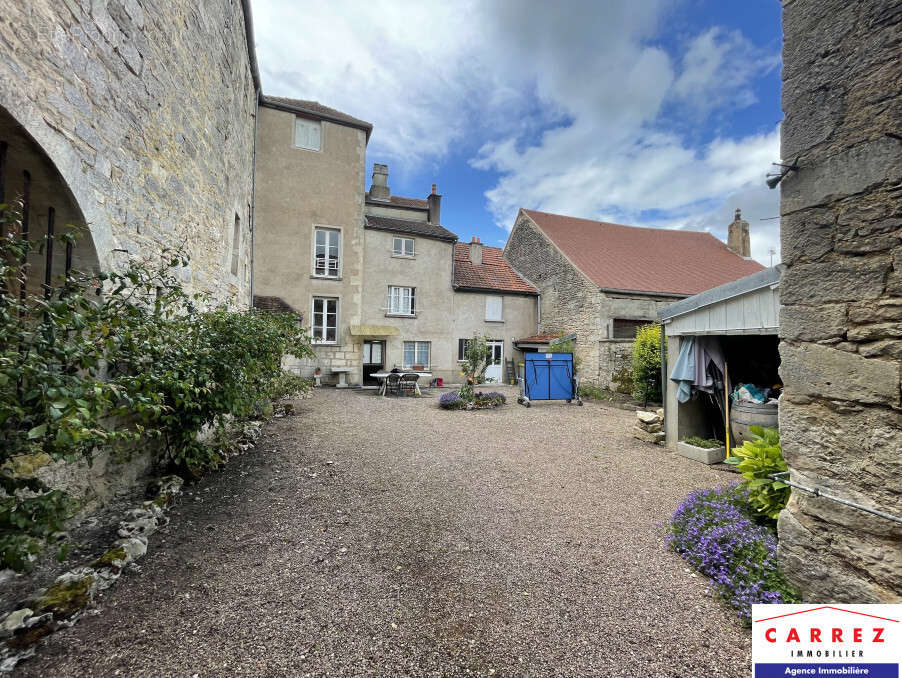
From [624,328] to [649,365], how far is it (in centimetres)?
470

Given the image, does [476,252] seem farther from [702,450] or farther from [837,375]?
[837,375]

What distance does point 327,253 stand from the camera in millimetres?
14555

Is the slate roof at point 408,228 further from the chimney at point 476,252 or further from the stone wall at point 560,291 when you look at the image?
the stone wall at point 560,291

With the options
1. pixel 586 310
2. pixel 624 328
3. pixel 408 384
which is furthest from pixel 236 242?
pixel 624 328

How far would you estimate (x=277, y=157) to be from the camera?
45.2 feet

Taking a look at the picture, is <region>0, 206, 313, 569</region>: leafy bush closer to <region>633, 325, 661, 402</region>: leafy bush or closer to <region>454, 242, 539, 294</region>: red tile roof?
<region>633, 325, 661, 402</region>: leafy bush

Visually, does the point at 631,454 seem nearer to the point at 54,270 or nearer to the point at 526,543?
the point at 526,543

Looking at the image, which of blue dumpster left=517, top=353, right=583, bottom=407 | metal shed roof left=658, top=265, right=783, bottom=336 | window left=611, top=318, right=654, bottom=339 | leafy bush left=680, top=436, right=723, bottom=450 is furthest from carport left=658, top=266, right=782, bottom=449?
window left=611, top=318, right=654, bottom=339

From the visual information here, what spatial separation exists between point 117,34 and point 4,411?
3.34 m

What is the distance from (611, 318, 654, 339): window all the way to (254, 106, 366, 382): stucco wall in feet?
31.9

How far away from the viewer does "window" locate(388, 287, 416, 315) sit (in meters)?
15.6

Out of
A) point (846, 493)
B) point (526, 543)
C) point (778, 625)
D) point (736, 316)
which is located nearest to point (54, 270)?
point (526, 543)

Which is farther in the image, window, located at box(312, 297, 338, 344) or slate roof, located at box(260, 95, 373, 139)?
window, located at box(312, 297, 338, 344)

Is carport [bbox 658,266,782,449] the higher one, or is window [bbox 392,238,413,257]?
window [bbox 392,238,413,257]
